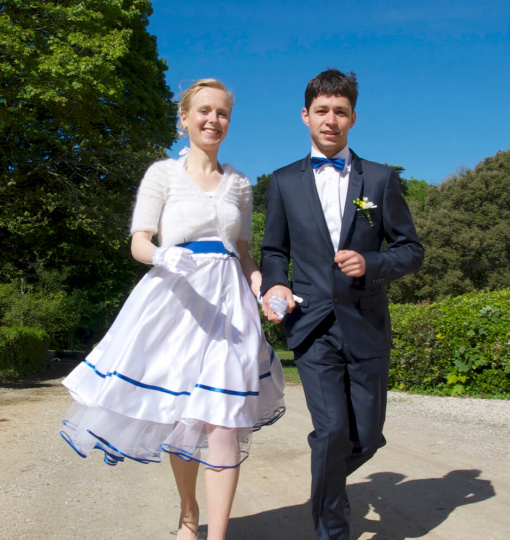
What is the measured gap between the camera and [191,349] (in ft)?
9.73

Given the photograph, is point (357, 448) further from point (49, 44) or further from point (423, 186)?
point (423, 186)

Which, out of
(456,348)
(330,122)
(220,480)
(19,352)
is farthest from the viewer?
(19,352)

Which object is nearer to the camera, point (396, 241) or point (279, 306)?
point (279, 306)

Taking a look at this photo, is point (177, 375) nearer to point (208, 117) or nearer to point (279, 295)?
point (279, 295)

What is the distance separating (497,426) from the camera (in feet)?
22.8

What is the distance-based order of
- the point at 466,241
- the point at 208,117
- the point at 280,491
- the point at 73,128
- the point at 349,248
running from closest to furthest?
the point at 349,248, the point at 208,117, the point at 280,491, the point at 73,128, the point at 466,241

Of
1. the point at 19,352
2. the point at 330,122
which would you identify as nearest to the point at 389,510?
the point at 330,122

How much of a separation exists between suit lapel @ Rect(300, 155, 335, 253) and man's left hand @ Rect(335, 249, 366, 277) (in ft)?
0.68

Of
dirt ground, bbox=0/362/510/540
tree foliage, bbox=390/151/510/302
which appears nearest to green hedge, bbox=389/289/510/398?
dirt ground, bbox=0/362/510/540

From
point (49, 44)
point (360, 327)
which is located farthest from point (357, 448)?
point (49, 44)

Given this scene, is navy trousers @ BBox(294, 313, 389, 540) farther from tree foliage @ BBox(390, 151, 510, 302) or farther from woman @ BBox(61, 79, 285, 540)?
tree foliage @ BBox(390, 151, 510, 302)

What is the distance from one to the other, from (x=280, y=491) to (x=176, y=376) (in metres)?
1.77

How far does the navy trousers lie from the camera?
2932 millimetres

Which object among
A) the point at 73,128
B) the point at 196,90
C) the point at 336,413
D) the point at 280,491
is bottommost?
the point at 280,491
